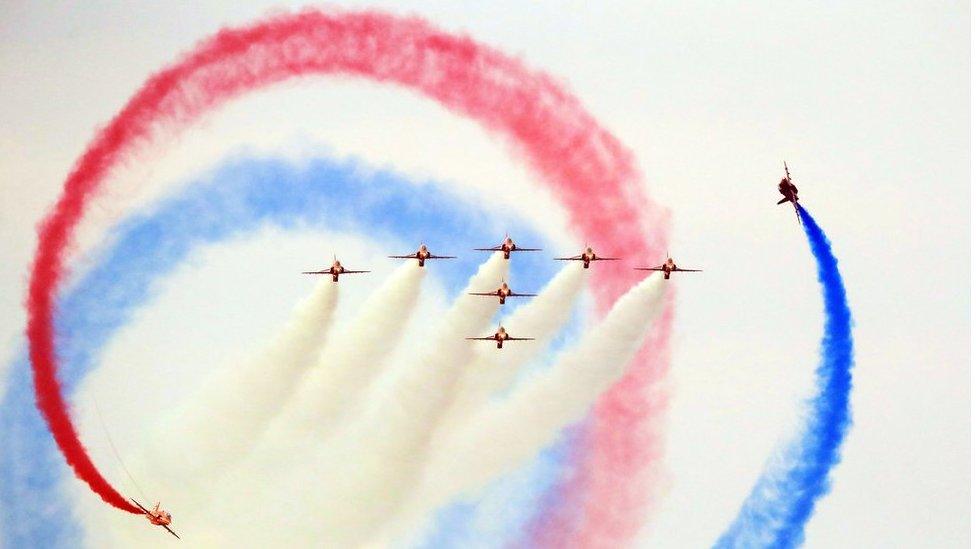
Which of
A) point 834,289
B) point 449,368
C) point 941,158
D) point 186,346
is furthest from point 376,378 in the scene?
point 941,158

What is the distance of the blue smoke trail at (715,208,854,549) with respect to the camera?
102 ft

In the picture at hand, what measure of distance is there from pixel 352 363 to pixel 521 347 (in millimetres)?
2883

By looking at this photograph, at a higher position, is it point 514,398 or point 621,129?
point 621,129

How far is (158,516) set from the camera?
3152 centimetres

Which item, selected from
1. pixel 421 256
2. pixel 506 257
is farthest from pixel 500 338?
pixel 421 256

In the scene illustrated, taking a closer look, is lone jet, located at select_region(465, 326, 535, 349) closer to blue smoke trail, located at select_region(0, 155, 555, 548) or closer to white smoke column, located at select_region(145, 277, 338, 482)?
blue smoke trail, located at select_region(0, 155, 555, 548)

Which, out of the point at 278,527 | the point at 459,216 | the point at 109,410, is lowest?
the point at 278,527

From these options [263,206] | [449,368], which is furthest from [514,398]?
[263,206]

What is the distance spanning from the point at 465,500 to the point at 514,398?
1906 millimetres

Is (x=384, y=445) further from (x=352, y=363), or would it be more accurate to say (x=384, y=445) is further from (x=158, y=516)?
(x=158, y=516)

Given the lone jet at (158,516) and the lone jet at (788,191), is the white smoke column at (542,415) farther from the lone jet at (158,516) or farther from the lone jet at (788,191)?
the lone jet at (158,516)

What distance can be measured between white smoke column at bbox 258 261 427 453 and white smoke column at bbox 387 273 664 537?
1839 millimetres

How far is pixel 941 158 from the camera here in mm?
31219

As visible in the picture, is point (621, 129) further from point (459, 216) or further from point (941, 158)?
point (941, 158)
